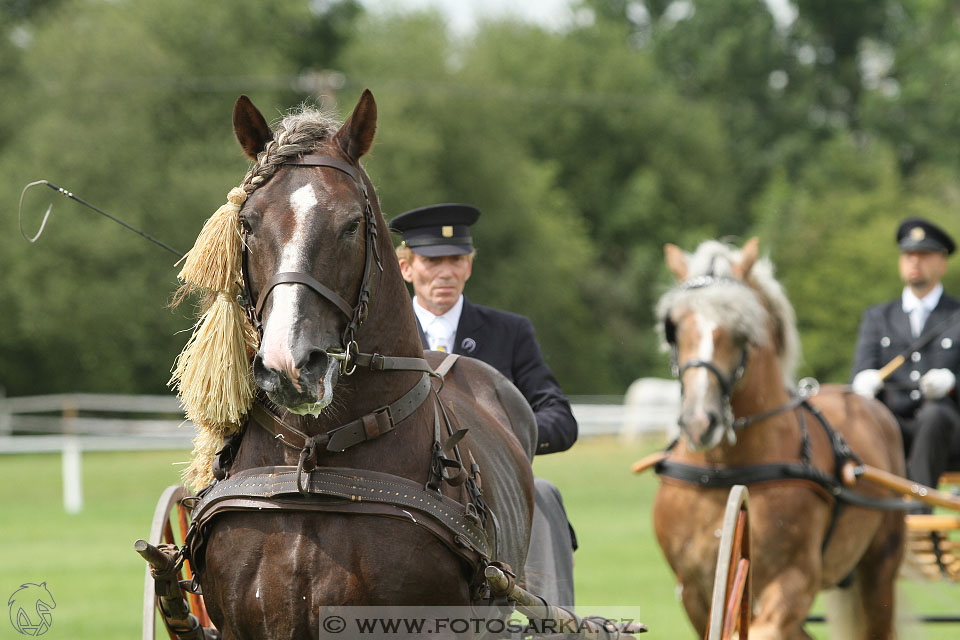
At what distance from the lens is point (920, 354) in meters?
8.27

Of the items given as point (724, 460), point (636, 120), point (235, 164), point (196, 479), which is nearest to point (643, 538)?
point (724, 460)

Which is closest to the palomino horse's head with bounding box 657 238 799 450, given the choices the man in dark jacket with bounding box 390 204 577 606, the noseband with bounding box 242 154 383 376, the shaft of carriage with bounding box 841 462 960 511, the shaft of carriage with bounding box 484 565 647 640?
the shaft of carriage with bounding box 841 462 960 511

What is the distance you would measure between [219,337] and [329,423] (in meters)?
0.40

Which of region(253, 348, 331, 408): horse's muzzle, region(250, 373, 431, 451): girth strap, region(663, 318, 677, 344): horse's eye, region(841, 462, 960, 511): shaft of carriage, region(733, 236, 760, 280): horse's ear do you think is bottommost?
region(841, 462, 960, 511): shaft of carriage

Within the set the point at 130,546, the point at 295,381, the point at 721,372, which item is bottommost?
the point at 130,546

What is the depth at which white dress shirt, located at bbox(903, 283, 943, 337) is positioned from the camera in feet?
27.6

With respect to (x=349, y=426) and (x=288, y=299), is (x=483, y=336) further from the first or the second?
(x=288, y=299)

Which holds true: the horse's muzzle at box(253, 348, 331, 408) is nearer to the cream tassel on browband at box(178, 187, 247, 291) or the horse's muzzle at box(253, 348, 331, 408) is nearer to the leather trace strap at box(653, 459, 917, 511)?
the cream tassel on browband at box(178, 187, 247, 291)

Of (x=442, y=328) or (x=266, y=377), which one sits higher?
(x=442, y=328)

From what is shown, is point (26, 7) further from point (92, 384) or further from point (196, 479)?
point (196, 479)

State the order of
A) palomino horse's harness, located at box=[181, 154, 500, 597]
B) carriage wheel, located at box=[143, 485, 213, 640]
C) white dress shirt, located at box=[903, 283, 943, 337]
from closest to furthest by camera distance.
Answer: palomino horse's harness, located at box=[181, 154, 500, 597]
carriage wheel, located at box=[143, 485, 213, 640]
white dress shirt, located at box=[903, 283, 943, 337]

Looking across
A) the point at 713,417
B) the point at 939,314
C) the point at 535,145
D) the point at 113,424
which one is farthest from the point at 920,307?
the point at 535,145

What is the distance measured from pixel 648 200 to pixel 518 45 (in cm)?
844

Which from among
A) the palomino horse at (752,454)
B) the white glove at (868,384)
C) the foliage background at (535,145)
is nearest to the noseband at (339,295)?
the palomino horse at (752,454)
